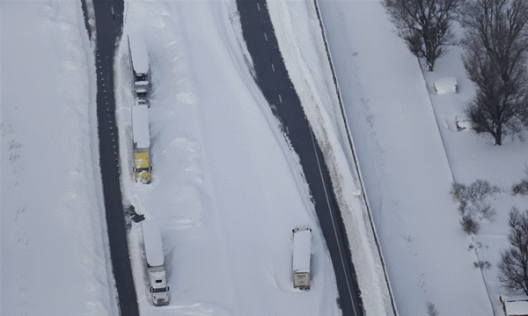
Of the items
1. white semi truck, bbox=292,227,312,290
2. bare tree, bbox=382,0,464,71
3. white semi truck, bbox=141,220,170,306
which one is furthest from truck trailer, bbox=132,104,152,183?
bare tree, bbox=382,0,464,71

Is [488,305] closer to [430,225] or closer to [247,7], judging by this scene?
[430,225]

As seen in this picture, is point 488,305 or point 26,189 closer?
point 488,305

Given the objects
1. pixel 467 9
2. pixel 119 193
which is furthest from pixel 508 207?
pixel 119 193

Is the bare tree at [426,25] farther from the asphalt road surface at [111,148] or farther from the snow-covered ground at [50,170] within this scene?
the snow-covered ground at [50,170]

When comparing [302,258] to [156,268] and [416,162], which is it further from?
[416,162]

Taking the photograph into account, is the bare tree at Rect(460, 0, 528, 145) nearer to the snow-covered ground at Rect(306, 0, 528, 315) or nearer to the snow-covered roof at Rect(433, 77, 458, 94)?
the snow-covered roof at Rect(433, 77, 458, 94)

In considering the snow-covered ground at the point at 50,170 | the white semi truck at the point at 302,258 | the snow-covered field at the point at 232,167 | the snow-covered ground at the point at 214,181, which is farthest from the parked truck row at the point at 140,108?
the white semi truck at the point at 302,258

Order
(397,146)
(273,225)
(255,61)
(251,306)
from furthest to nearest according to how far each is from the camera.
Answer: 1. (255,61)
2. (397,146)
3. (273,225)
4. (251,306)
